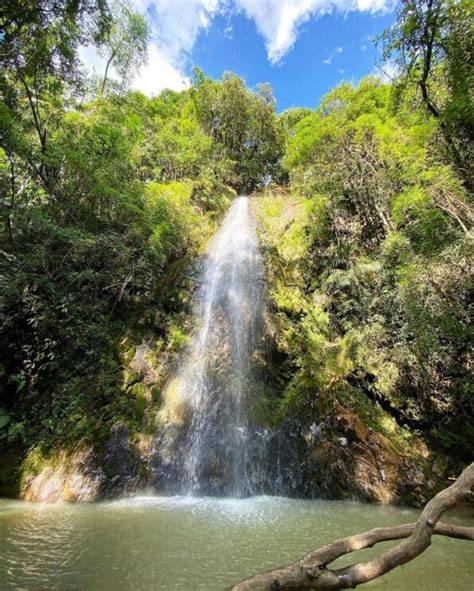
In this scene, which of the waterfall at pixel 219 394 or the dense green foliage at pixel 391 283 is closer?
the waterfall at pixel 219 394

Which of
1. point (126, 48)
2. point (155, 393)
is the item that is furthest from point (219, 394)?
point (126, 48)

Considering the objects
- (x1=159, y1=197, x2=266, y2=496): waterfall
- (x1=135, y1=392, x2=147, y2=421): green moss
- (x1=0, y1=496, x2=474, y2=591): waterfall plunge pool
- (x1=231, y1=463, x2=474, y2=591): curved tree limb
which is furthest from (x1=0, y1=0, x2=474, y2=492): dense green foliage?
(x1=231, y1=463, x2=474, y2=591): curved tree limb

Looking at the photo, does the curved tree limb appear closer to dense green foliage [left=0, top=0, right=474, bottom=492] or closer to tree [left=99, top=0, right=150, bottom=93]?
dense green foliage [left=0, top=0, right=474, bottom=492]

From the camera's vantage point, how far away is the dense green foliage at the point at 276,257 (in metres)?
6.77

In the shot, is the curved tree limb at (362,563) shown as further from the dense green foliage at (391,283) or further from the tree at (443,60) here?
the tree at (443,60)

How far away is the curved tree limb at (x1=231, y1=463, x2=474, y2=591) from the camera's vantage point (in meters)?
1.95

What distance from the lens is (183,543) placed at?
143 inches

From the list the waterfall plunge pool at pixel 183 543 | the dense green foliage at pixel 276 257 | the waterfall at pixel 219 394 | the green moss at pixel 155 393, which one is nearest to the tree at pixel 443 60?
the dense green foliage at pixel 276 257

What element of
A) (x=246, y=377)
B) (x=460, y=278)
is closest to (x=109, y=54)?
(x=246, y=377)

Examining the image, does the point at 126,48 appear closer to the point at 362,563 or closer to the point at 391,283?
the point at 391,283

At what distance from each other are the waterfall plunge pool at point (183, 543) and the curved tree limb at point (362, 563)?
3.75ft

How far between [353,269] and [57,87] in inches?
347

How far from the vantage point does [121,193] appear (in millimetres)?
9477

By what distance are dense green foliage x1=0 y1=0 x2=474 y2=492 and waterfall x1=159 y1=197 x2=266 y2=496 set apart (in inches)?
21.3
